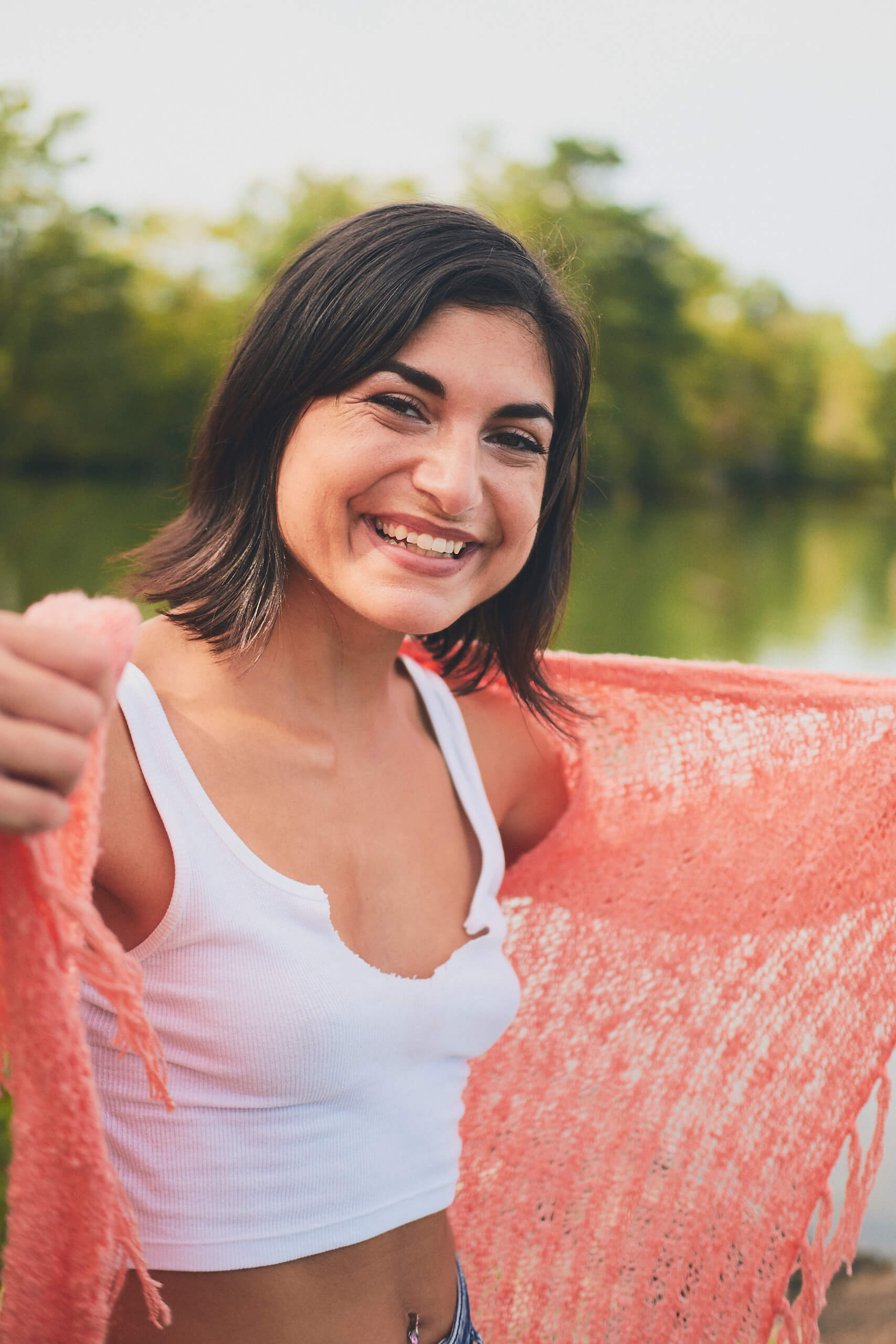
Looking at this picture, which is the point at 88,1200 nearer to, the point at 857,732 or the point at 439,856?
the point at 439,856

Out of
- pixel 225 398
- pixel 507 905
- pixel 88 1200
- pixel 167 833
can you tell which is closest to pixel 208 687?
pixel 167 833

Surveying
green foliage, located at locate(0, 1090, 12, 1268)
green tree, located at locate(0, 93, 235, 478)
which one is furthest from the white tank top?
green tree, located at locate(0, 93, 235, 478)

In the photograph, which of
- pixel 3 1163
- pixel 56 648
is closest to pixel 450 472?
pixel 56 648

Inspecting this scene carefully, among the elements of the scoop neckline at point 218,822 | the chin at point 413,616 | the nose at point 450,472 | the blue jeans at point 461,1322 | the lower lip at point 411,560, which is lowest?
the blue jeans at point 461,1322

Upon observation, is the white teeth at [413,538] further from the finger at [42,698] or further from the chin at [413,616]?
the finger at [42,698]

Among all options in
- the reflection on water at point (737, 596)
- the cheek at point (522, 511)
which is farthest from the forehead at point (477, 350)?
the reflection on water at point (737, 596)

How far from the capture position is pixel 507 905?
2125mm

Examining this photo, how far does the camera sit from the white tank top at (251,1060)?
4.63ft

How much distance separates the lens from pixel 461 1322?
67.3 inches

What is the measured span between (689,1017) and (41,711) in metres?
1.49

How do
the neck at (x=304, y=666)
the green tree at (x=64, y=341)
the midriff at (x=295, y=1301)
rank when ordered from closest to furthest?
1. the midriff at (x=295, y=1301)
2. the neck at (x=304, y=666)
3. the green tree at (x=64, y=341)

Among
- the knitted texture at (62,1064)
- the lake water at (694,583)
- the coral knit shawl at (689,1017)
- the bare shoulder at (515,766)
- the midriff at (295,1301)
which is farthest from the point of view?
the lake water at (694,583)

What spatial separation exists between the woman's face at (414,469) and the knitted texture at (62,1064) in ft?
1.54

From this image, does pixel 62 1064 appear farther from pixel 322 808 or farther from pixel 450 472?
pixel 450 472
